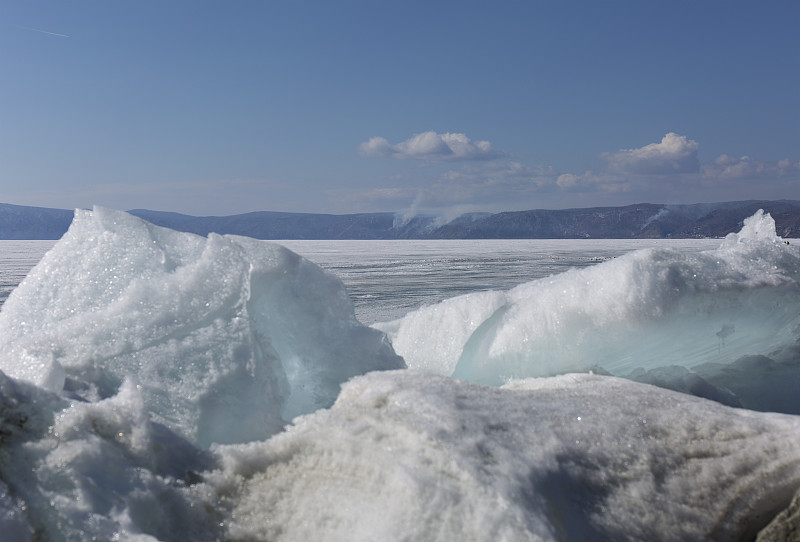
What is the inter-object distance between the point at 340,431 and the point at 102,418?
0.73m

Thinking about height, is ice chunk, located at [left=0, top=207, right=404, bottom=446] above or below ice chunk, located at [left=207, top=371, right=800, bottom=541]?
above

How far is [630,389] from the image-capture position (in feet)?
7.97

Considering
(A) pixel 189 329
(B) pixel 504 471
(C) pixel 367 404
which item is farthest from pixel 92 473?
(B) pixel 504 471

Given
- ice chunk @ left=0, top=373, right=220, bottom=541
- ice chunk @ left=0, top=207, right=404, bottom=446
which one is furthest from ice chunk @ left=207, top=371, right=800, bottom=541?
ice chunk @ left=0, top=207, right=404, bottom=446

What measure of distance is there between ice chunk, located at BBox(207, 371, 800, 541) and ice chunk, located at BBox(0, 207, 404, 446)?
454mm

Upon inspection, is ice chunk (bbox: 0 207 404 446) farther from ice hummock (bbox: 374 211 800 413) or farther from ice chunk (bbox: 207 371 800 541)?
ice hummock (bbox: 374 211 800 413)

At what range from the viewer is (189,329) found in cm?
254

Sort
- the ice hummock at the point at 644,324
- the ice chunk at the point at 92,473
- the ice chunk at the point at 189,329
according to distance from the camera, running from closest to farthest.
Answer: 1. the ice chunk at the point at 92,473
2. the ice chunk at the point at 189,329
3. the ice hummock at the point at 644,324

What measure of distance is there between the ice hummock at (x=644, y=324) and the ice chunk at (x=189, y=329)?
755mm

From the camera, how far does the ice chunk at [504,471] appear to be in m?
1.57

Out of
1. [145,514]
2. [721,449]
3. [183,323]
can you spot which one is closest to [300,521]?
[145,514]

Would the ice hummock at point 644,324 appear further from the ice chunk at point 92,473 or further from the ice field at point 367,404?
the ice chunk at point 92,473

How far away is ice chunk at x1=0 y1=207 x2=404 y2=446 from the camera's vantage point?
230cm

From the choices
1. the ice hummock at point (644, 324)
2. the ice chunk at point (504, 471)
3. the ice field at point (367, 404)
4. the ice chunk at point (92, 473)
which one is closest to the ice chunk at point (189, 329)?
the ice field at point (367, 404)
